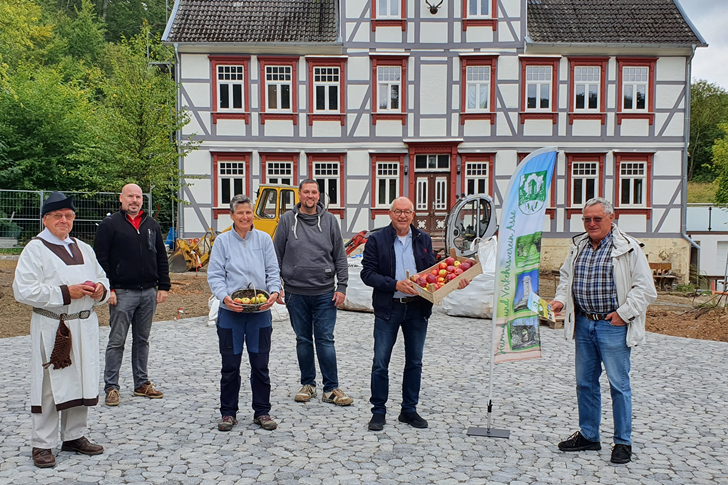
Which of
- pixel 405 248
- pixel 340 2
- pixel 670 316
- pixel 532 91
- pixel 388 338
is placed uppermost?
pixel 340 2

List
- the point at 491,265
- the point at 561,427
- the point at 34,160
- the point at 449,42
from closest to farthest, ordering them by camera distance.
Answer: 1. the point at 561,427
2. the point at 491,265
3. the point at 449,42
4. the point at 34,160

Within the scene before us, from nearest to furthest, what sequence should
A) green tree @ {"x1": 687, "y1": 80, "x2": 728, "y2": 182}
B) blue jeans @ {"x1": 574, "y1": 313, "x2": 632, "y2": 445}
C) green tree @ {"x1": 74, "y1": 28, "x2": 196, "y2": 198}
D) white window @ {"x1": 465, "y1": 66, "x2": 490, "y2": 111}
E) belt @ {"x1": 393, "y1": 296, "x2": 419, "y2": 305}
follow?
1. blue jeans @ {"x1": 574, "y1": 313, "x2": 632, "y2": 445}
2. belt @ {"x1": 393, "y1": 296, "x2": 419, "y2": 305}
3. green tree @ {"x1": 74, "y1": 28, "x2": 196, "y2": 198}
4. white window @ {"x1": 465, "y1": 66, "x2": 490, "y2": 111}
5. green tree @ {"x1": 687, "y1": 80, "x2": 728, "y2": 182}

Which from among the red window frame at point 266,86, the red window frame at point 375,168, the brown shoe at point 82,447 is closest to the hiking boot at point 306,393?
the brown shoe at point 82,447

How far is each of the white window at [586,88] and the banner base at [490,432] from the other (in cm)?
2021

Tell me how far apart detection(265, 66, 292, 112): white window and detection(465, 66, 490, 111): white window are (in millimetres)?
6385

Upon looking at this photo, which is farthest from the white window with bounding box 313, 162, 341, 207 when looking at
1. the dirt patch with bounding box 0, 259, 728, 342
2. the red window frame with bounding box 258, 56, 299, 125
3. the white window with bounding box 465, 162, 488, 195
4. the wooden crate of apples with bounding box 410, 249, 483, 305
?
the wooden crate of apples with bounding box 410, 249, 483, 305

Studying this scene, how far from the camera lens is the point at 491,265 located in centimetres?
1252

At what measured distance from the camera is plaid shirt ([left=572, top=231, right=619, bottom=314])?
16.3 ft

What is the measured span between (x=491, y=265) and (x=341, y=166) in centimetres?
1187

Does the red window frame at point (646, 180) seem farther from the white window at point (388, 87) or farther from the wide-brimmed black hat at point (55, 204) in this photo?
the wide-brimmed black hat at point (55, 204)

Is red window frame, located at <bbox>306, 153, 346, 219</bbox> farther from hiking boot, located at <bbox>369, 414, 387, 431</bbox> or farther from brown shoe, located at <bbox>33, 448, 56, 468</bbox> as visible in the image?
brown shoe, located at <bbox>33, 448, 56, 468</bbox>

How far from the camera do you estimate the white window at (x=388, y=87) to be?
2336cm

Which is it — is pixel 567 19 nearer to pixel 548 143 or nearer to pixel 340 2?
pixel 548 143

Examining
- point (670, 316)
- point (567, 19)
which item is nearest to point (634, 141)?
point (567, 19)
